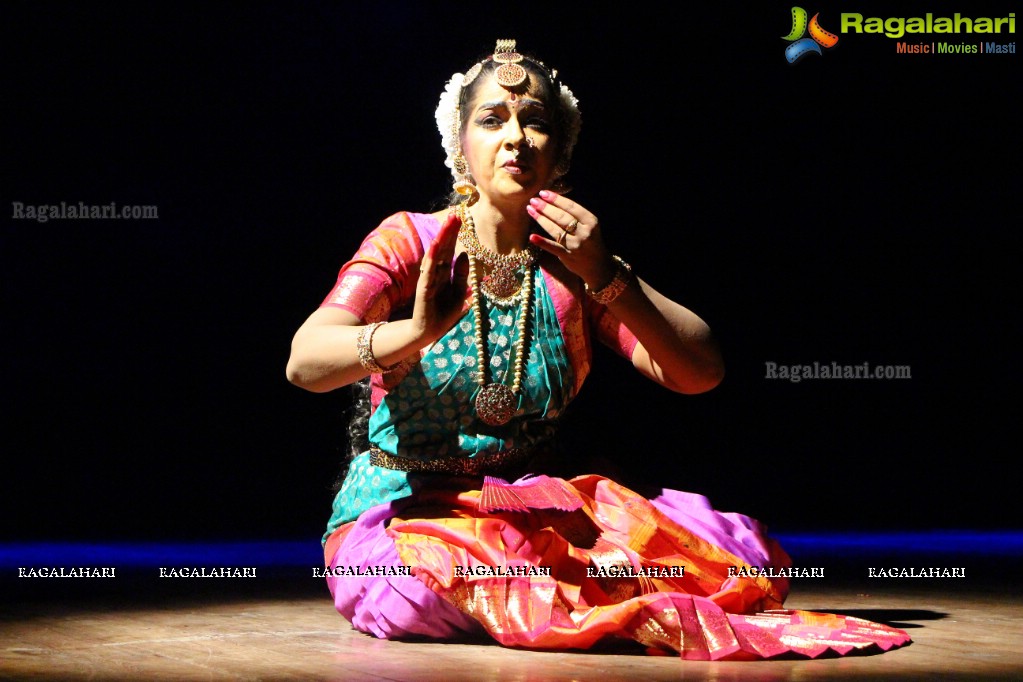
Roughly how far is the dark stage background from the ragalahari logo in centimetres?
4

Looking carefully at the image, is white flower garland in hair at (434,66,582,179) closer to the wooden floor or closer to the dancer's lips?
the dancer's lips

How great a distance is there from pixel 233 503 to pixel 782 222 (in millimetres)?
2266

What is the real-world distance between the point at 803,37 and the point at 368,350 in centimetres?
281

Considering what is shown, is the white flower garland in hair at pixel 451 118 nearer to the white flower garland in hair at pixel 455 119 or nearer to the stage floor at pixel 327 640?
the white flower garland in hair at pixel 455 119

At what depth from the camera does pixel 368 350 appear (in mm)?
2607

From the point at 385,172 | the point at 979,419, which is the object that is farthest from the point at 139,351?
the point at 979,419

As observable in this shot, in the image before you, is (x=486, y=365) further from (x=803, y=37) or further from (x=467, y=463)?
(x=803, y=37)

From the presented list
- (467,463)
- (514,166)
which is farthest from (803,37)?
(467,463)

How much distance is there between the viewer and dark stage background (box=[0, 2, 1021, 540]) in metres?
4.69

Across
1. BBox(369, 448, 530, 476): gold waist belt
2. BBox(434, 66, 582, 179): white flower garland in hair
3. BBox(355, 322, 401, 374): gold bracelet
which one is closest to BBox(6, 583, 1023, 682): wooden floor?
BBox(369, 448, 530, 476): gold waist belt

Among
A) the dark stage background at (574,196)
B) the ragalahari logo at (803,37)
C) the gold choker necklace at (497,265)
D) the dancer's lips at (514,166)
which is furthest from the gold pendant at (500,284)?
the ragalahari logo at (803,37)

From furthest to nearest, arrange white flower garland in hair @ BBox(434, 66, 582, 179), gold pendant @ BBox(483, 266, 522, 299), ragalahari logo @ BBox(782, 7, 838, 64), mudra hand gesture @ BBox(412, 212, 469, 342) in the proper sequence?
ragalahari logo @ BBox(782, 7, 838, 64), white flower garland in hair @ BBox(434, 66, 582, 179), gold pendant @ BBox(483, 266, 522, 299), mudra hand gesture @ BBox(412, 212, 469, 342)

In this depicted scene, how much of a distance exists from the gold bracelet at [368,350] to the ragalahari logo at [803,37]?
108 inches

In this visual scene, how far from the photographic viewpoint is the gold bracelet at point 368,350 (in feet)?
8.56
